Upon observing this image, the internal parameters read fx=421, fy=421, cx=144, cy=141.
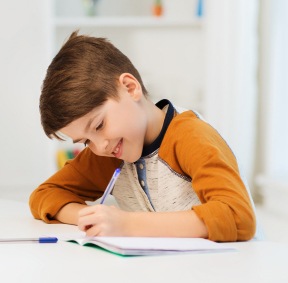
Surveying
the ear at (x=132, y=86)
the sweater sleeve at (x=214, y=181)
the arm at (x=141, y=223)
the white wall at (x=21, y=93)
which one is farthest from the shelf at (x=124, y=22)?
the arm at (x=141, y=223)

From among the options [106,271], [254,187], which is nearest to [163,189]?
[106,271]

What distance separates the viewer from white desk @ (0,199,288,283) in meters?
0.46

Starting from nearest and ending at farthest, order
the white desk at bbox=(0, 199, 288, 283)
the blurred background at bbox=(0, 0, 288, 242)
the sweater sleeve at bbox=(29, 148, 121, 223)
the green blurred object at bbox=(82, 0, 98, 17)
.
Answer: the white desk at bbox=(0, 199, 288, 283) < the sweater sleeve at bbox=(29, 148, 121, 223) < the blurred background at bbox=(0, 0, 288, 242) < the green blurred object at bbox=(82, 0, 98, 17)

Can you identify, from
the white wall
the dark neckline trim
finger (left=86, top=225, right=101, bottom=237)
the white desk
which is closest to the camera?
the white desk

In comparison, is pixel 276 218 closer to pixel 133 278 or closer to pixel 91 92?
pixel 91 92

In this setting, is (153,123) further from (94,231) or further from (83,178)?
(94,231)

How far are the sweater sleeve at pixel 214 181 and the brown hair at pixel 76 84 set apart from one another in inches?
7.5

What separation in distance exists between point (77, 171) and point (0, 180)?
1.72 m

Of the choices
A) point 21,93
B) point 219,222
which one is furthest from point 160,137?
point 21,93

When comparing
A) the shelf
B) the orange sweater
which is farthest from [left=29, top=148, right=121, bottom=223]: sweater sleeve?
the shelf

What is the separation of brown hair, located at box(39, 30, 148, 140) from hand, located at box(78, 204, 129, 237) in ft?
0.87

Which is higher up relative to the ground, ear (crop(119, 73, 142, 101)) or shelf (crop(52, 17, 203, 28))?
shelf (crop(52, 17, 203, 28))

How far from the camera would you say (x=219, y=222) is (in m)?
0.69

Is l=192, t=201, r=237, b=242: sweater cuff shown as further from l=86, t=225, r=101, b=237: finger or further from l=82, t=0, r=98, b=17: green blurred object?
l=82, t=0, r=98, b=17: green blurred object
